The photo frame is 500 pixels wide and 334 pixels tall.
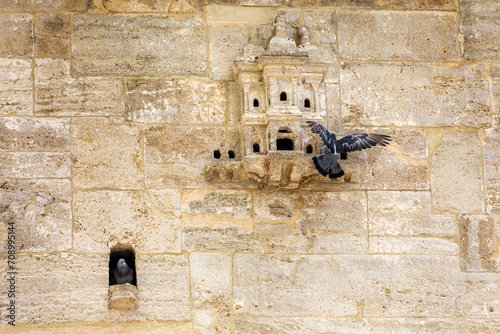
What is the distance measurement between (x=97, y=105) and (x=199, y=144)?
0.75 metres

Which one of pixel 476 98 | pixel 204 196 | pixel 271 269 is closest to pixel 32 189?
pixel 204 196

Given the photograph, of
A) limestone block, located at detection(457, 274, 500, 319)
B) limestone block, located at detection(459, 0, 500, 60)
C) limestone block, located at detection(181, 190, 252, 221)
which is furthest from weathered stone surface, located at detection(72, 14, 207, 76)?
limestone block, located at detection(457, 274, 500, 319)

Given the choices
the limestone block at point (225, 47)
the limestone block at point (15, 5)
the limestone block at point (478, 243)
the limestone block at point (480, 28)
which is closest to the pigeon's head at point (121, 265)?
the limestone block at point (225, 47)

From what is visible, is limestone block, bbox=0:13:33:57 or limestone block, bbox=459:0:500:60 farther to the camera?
limestone block, bbox=459:0:500:60

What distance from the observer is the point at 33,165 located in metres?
5.97

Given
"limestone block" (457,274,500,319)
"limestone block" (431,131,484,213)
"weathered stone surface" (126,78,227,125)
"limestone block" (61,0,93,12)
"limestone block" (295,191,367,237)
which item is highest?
"limestone block" (61,0,93,12)

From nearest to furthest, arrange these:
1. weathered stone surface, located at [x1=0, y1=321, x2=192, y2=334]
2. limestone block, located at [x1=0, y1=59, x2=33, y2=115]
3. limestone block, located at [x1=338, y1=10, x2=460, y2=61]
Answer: weathered stone surface, located at [x1=0, y1=321, x2=192, y2=334] → limestone block, located at [x1=0, y1=59, x2=33, y2=115] → limestone block, located at [x1=338, y1=10, x2=460, y2=61]

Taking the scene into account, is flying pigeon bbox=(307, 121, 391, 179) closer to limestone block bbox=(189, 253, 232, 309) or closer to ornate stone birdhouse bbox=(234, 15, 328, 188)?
ornate stone birdhouse bbox=(234, 15, 328, 188)

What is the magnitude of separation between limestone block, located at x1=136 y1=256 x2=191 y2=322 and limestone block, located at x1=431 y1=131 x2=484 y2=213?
1.80 m

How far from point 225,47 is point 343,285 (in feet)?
6.10

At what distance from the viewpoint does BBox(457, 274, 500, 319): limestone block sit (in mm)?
5941

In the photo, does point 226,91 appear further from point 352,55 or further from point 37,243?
point 37,243

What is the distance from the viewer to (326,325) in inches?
229

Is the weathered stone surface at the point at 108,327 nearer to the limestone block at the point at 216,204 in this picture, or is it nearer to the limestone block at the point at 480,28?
the limestone block at the point at 216,204
